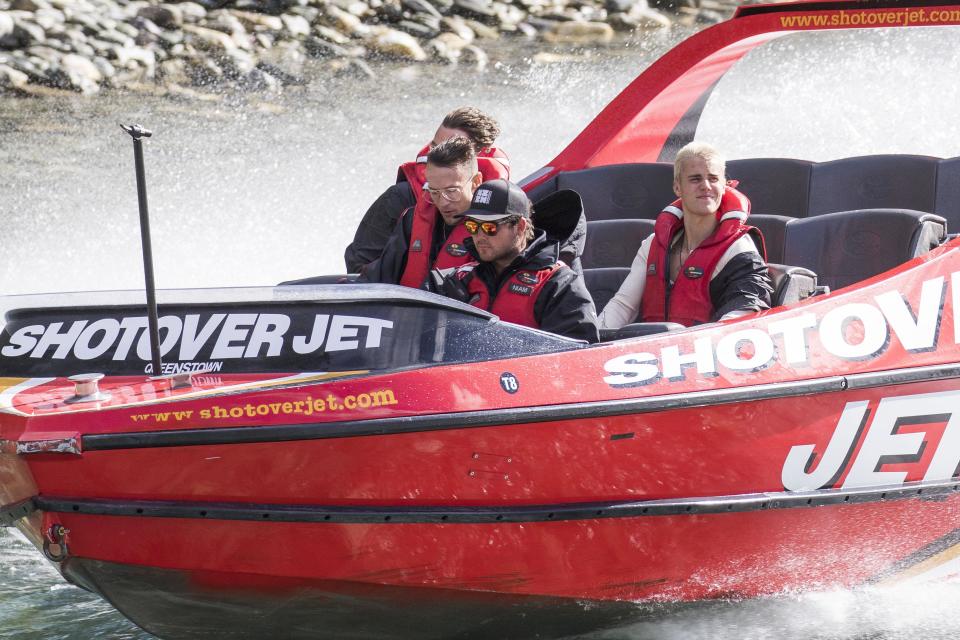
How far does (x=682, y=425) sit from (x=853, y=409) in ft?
1.76

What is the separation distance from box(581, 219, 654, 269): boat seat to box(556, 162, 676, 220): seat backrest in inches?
17.3

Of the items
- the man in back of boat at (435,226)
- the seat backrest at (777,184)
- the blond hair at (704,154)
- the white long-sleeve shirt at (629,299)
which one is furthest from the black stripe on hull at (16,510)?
the seat backrest at (777,184)

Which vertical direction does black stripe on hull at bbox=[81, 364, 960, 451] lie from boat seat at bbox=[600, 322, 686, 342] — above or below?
below

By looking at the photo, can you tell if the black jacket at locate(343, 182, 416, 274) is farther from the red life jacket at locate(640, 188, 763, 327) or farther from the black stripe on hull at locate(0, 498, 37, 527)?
the black stripe on hull at locate(0, 498, 37, 527)

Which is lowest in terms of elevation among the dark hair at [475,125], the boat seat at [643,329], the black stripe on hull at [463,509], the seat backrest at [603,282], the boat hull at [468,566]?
the boat hull at [468,566]

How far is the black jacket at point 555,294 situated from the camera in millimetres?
3355

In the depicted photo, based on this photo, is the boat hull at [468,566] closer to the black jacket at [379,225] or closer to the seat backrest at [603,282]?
the seat backrest at [603,282]

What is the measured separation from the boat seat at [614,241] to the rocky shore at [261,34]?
11204 millimetres

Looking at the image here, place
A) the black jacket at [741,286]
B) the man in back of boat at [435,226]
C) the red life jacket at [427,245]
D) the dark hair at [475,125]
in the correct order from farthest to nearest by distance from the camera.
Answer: the dark hair at [475,125]
the red life jacket at [427,245]
the man in back of boat at [435,226]
the black jacket at [741,286]

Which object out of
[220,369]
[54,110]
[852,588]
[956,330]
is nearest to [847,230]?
[956,330]

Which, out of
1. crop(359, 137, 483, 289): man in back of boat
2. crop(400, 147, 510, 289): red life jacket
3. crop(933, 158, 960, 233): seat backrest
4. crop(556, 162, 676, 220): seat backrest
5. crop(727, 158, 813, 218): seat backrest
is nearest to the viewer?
crop(359, 137, 483, 289): man in back of boat

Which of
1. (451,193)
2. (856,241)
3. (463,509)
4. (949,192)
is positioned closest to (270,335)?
(463,509)

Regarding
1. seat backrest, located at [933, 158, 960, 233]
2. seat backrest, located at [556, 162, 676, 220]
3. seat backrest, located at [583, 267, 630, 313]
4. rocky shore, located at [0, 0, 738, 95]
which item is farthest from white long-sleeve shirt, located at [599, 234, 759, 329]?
rocky shore, located at [0, 0, 738, 95]

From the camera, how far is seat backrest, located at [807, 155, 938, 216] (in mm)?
4871
